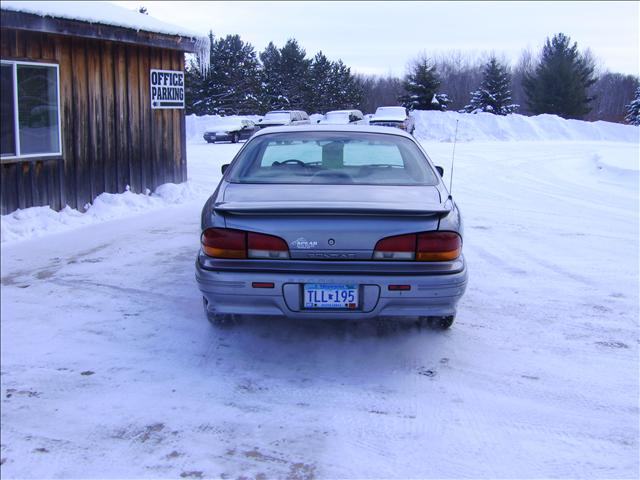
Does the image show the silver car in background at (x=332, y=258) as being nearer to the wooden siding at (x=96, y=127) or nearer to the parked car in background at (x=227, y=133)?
the wooden siding at (x=96, y=127)

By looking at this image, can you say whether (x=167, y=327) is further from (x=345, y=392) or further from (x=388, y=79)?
(x=388, y=79)

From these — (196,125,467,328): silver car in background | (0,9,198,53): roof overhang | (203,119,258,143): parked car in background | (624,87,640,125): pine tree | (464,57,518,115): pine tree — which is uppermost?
(464,57,518,115): pine tree

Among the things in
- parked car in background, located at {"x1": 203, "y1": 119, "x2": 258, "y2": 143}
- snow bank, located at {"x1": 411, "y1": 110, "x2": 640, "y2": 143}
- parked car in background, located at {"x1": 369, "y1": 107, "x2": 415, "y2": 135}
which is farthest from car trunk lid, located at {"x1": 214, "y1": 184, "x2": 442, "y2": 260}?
snow bank, located at {"x1": 411, "y1": 110, "x2": 640, "y2": 143}

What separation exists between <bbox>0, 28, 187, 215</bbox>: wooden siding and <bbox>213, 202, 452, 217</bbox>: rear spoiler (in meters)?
5.22

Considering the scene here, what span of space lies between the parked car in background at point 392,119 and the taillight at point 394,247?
939 inches

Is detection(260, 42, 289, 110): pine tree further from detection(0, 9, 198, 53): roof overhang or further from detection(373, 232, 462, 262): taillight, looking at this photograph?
detection(373, 232, 462, 262): taillight

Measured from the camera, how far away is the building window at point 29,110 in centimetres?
814

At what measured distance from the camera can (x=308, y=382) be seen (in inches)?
161

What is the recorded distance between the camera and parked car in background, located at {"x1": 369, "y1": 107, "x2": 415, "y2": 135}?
28.4 meters

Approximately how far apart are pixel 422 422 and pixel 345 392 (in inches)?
21.3

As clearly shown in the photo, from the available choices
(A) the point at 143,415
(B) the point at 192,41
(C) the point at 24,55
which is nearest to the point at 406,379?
(A) the point at 143,415

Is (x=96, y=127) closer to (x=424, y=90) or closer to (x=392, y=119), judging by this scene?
(x=392, y=119)

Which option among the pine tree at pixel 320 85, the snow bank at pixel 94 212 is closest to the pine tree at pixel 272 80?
the pine tree at pixel 320 85

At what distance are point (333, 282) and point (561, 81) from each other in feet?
123
